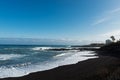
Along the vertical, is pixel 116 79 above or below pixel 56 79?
above

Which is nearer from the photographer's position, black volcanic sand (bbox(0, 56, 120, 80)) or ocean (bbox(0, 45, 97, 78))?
black volcanic sand (bbox(0, 56, 120, 80))

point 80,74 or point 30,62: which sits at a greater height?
point 30,62

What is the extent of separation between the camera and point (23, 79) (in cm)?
1193

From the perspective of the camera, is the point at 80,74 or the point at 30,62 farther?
the point at 30,62

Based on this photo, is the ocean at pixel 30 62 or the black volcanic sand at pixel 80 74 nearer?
the black volcanic sand at pixel 80 74

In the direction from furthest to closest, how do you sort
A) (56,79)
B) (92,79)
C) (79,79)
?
(56,79) < (79,79) < (92,79)

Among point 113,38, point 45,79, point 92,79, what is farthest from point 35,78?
point 113,38

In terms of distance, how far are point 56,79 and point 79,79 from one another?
1.79m

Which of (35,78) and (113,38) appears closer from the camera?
(35,78)

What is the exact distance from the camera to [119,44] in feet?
179

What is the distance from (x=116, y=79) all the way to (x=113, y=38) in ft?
262

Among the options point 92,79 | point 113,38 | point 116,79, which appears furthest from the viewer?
point 113,38

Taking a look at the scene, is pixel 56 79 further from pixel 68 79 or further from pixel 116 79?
pixel 116 79

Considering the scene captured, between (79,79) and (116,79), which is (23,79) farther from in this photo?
(116,79)
